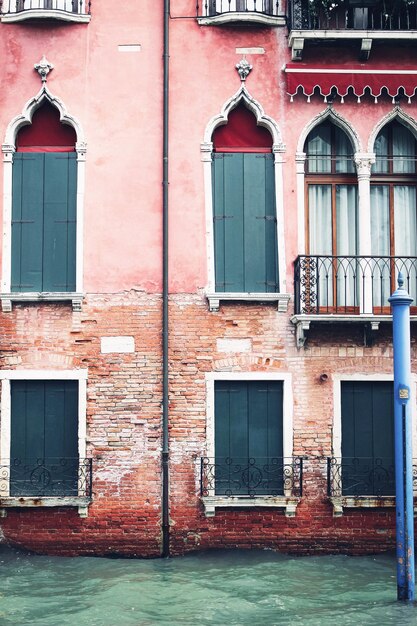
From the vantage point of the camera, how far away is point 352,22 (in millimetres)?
14633

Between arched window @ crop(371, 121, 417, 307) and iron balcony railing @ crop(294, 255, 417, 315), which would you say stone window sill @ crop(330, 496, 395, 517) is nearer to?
iron balcony railing @ crop(294, 255, 417, 315)

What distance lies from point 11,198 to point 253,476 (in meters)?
5.34

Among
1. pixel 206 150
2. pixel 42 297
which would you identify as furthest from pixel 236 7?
pixel 42 297

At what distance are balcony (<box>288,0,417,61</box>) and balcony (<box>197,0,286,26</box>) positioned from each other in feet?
0.90

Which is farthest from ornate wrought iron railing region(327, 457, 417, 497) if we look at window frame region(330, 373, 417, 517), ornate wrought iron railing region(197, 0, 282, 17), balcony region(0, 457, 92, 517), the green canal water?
ornate wrought iron railing region(197, 0, 282, 17)

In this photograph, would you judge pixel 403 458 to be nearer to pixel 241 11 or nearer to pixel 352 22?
pixel 352 22

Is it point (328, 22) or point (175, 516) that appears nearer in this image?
point (175, 516)

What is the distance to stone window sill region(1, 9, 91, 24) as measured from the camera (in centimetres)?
1417

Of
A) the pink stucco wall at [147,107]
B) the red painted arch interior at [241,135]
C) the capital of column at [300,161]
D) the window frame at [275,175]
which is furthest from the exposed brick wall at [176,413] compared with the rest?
the red painted arch interior at [241,135]

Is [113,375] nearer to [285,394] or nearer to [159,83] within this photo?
[285,394]

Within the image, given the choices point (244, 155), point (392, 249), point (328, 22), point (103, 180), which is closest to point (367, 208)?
point (392, 249)

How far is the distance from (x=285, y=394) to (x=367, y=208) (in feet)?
9.75

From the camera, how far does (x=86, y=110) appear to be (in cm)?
1435

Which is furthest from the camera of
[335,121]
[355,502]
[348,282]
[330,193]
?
[330,193]
